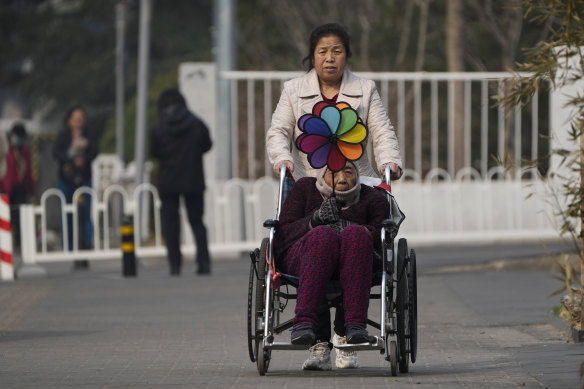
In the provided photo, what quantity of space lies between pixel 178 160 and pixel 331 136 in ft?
25.9

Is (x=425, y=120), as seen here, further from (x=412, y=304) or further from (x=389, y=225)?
(x=389, y=225)

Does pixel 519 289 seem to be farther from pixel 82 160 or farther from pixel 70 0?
pixel 70 0

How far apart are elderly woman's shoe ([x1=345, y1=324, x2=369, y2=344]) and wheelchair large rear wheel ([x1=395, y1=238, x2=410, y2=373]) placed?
211 millimetres

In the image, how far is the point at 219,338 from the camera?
9914mm

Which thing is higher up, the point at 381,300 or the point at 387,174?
the point at 387,174

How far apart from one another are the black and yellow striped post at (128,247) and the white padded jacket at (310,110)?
744 centimetres

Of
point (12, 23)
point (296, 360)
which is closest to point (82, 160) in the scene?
point (296, 360)

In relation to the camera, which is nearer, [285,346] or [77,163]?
[285,346]

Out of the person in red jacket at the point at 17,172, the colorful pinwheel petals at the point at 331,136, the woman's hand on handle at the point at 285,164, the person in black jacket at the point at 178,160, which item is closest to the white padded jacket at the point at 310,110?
the woman's hand on handle at the point at 285,164

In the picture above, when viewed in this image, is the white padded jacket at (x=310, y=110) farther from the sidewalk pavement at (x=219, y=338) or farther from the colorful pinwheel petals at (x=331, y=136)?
the sidewalk pavement at (x=219, y=338)

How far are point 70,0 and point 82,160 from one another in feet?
114

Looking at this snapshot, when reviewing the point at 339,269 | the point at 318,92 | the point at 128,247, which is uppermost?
the point at 318,92

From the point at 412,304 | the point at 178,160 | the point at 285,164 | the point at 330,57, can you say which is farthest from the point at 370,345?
the point at 178,160

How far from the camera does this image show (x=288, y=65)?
33.4 meters
